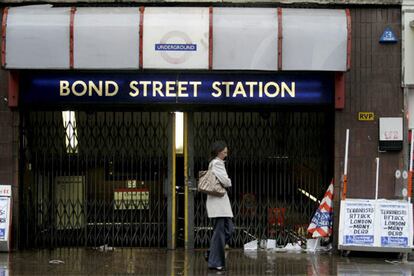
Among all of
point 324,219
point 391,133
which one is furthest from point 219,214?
point 391,133

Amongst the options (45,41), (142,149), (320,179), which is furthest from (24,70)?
(320,179)

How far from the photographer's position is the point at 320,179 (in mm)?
12211

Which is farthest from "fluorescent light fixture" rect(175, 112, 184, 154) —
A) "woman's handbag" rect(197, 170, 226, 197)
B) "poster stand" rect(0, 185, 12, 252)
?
"poster stand" rect(0, 185, 12, 252)

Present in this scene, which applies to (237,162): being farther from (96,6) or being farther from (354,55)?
(96,6)

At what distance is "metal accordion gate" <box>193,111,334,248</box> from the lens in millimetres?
12125

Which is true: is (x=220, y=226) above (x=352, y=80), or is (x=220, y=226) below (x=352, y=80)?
below

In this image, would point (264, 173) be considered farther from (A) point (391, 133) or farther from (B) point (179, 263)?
(B) point (179, 263)

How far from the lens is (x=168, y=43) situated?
11.0 m

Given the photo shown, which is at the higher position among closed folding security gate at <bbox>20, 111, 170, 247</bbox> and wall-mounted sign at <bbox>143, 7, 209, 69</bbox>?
wall-mounted sign at <bbox>143, 7, 209, 69</bbox>

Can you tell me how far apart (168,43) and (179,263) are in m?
3.26

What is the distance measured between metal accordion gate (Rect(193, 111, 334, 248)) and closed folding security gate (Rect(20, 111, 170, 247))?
2.57 feet

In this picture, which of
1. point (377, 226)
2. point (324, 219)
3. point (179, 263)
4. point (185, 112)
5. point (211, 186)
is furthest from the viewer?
point (185, 112)

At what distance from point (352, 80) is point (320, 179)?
1753 mm

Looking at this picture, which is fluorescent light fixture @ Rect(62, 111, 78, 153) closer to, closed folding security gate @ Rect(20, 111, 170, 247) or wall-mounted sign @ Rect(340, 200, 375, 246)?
closed folding security gate @ Rect(20, 111, 170, 247)
